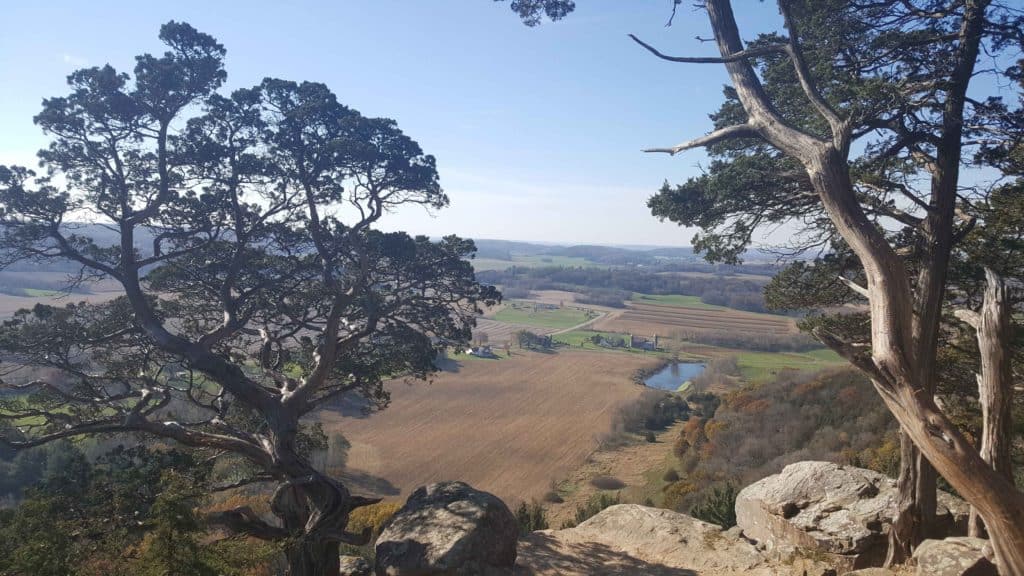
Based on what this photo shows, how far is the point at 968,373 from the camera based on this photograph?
7.70 m

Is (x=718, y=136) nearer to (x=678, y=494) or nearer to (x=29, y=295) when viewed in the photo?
(x=678, y=494)

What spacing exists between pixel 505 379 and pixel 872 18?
35.0 m

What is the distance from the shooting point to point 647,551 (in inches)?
354

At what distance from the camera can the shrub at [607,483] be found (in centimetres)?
2234

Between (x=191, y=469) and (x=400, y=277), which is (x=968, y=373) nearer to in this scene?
(x=400, y=277)

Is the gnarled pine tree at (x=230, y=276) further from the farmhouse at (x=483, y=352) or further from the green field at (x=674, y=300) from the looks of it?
the green field at (x=674, y=300)

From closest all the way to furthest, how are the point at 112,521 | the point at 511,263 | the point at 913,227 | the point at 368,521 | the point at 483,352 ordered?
1. the point at 112,521
2. the point at 913,227
3. the point at 368,521
4. the point at 483,352
5. the point at 511,263

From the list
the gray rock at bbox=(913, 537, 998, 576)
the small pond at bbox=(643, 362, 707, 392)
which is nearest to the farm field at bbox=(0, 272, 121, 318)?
the gray rock at bbox=(913, 537, 998, 576)

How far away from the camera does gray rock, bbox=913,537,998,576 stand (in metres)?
4.82

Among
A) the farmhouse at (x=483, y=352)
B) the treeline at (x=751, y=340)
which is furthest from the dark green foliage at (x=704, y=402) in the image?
the treeline at (x=751, y=340)

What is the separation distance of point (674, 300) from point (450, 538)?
7706 cm

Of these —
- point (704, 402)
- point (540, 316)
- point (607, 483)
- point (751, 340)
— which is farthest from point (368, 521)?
point (540, 316)

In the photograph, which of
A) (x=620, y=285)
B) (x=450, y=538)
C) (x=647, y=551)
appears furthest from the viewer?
(x=620, y=285)

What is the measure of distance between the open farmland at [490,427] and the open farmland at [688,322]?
17.7 meters
